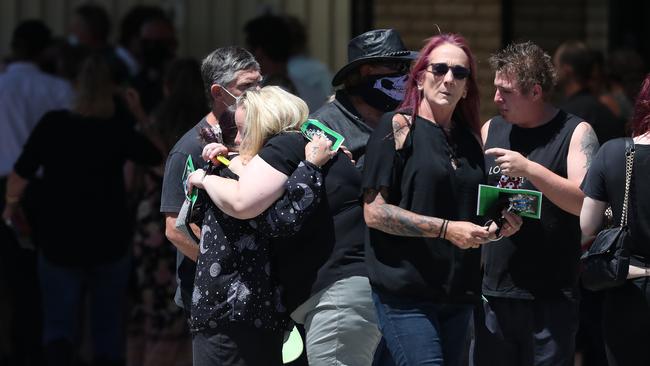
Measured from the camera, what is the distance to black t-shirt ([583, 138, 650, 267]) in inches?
197

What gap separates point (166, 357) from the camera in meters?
7.77

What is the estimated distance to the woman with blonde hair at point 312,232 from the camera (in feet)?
15.9

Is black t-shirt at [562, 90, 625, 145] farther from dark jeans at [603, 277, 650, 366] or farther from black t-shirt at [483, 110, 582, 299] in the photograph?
→ dark jeans at [603, 277, 650, 366]

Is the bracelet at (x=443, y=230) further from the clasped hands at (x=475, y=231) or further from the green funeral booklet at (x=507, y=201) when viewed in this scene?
the green funeral booklet at (x=507, y=201)

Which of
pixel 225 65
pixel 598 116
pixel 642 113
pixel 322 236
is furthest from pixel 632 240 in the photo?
pixel 598 116

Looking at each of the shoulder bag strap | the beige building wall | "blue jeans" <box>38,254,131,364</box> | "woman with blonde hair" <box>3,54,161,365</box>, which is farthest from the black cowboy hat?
the beige building wall

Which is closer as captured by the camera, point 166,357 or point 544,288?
point 544,288

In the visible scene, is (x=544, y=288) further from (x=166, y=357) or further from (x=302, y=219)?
(x=166, y=357)

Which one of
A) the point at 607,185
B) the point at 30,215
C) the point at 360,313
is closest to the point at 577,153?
the point at 607,185

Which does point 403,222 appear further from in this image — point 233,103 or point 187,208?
point 233,103

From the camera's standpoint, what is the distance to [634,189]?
197 inches

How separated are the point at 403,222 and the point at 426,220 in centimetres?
8

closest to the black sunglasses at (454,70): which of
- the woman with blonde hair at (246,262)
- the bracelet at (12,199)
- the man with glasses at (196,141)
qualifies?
the woman with blonde hair at (246,262)

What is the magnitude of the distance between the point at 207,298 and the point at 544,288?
1.41 metres
